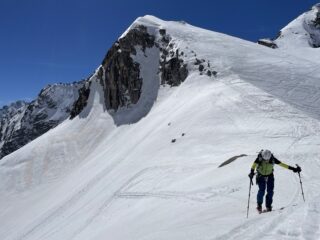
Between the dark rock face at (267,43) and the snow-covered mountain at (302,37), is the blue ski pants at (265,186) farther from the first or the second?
the dark rock face at (267,43)

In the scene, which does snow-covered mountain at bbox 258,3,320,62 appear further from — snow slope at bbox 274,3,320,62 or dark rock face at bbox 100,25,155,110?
dark rock face at bbox 100,25,155,110

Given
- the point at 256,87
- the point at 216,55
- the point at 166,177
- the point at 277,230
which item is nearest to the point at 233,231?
the point at 277,230

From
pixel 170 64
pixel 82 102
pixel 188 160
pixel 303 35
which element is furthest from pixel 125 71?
pixel 303 35

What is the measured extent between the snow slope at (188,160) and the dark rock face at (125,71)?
8.12ft

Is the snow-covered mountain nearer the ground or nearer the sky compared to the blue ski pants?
nearer the sky

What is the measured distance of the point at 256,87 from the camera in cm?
4291

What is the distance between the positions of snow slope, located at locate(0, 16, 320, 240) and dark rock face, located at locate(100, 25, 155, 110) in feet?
8.12

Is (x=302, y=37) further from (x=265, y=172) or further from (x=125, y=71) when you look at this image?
(x=265, y=172)

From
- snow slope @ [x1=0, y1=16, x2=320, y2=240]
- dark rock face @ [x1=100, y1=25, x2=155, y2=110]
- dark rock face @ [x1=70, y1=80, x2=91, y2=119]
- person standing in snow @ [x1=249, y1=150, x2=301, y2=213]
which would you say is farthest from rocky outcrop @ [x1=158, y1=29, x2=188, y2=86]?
person standing in snow @ [x1=249, y1=150, x2=301, y2=213]

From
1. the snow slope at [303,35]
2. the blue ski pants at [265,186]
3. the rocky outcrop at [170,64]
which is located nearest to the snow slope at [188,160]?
the blue ski pants at [265,186]

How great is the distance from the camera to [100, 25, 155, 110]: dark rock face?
2583 inches

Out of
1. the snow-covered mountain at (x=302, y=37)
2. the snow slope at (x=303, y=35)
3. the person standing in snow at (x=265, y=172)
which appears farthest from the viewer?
the snow slope at (x=303, y=35)

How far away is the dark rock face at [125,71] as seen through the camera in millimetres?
65619

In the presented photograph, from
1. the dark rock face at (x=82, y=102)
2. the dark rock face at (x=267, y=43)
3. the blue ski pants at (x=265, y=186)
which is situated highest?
the dark rock face at (x=267, y=43)
